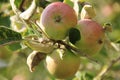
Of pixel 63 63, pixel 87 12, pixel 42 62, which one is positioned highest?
pixel 87 12

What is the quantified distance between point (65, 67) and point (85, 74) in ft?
1.96

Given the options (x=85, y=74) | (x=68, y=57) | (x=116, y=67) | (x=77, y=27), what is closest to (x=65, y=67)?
(x=68, y=57)

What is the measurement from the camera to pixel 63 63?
137cm

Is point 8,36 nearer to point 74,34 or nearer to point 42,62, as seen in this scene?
point 74,34

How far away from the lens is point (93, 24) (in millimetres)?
1389

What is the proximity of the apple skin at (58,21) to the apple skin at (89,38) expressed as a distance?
0.04 metres

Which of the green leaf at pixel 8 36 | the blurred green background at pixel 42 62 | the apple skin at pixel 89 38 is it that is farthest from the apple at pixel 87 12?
the blurred green background at pixel 42 62

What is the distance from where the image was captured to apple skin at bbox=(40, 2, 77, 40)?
132 cm

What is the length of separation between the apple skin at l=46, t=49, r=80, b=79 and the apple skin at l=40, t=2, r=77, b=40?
2.8 inches

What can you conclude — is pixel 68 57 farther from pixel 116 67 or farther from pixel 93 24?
A: pixel 116 67

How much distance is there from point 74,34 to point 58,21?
3.2 inches

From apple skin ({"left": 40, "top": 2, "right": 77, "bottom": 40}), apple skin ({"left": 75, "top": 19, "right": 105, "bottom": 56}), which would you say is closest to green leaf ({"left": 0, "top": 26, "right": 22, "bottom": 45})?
apple skin ({"left": 40, "top": 2, "right": 77, "bottom": 40})

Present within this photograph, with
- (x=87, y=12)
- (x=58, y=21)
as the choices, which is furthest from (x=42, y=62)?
(x=58, y=21)

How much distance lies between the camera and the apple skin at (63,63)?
1.36 metres
